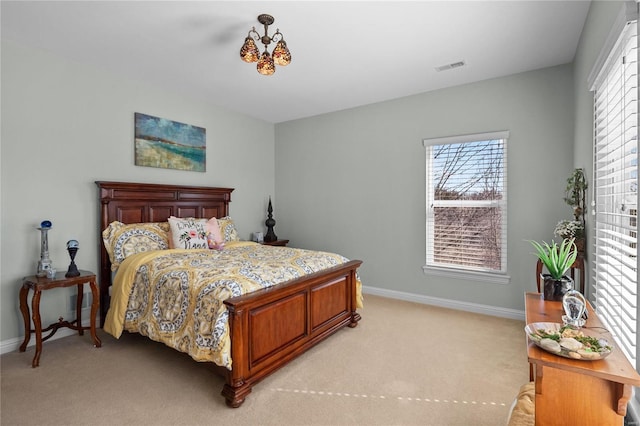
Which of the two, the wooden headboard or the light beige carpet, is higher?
the wooden headboard

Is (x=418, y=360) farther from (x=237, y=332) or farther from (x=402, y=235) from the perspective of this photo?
(x=402, y=235)

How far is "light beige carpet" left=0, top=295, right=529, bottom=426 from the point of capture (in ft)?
6.46

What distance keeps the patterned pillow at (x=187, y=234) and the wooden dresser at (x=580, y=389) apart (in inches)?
123

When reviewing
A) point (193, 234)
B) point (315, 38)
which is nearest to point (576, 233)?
point (315, 38)

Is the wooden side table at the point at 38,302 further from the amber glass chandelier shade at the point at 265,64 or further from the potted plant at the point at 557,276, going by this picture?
the potted plant at the point at 557,276

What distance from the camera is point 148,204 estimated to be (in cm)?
374

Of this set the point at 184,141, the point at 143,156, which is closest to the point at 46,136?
the point at 143,156

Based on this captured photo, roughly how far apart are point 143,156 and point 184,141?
55 cm

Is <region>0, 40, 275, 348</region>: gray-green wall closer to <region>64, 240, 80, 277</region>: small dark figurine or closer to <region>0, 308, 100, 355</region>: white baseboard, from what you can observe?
<region>0, 308, 100, 355</region>: white baseboard

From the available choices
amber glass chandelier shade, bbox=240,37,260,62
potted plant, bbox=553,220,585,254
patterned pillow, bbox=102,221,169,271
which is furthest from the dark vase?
patterned pillow, bbox=102,221,169,271

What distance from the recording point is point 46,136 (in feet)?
10.0

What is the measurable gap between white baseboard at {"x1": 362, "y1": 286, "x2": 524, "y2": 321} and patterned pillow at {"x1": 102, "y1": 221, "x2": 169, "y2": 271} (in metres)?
2.69

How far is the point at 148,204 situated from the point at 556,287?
376 cm

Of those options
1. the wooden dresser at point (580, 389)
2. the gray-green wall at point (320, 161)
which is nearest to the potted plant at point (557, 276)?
the wooden dresser at point (580, 389)
